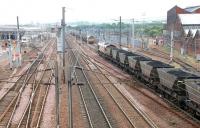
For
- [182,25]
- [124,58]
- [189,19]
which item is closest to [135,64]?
[124,58]

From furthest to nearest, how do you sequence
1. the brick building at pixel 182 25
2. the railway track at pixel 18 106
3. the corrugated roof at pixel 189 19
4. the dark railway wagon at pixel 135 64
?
the corrugated roof at pixel 189 19
the brick building at pixel 182 25
the dark railway wagon at pixel 135 64
the railway track at pixel 18 106

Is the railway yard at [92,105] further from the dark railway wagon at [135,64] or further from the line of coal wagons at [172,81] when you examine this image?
the dark railway wagon at [135,64]

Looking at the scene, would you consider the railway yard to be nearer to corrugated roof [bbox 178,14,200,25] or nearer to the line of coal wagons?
the line of coal wagons

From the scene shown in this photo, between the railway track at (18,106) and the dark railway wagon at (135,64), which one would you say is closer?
the railway track at (18,106)

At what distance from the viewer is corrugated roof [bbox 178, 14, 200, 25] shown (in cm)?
8181

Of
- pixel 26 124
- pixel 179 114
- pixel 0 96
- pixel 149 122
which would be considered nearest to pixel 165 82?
pixel 179 114

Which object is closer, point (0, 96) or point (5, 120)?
point (5, 120)

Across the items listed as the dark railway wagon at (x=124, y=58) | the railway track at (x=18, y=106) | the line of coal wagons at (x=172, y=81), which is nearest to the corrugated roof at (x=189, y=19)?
the dark railway wagon at (x=124, y=58)

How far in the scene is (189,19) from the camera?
83.3m

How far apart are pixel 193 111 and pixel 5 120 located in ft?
38.9

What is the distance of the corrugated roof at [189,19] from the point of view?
268 feet

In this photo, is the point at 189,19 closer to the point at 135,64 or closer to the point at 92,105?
the point at 135,64

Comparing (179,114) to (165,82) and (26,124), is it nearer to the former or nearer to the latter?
(165,82)

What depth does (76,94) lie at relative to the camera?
1356 inches
